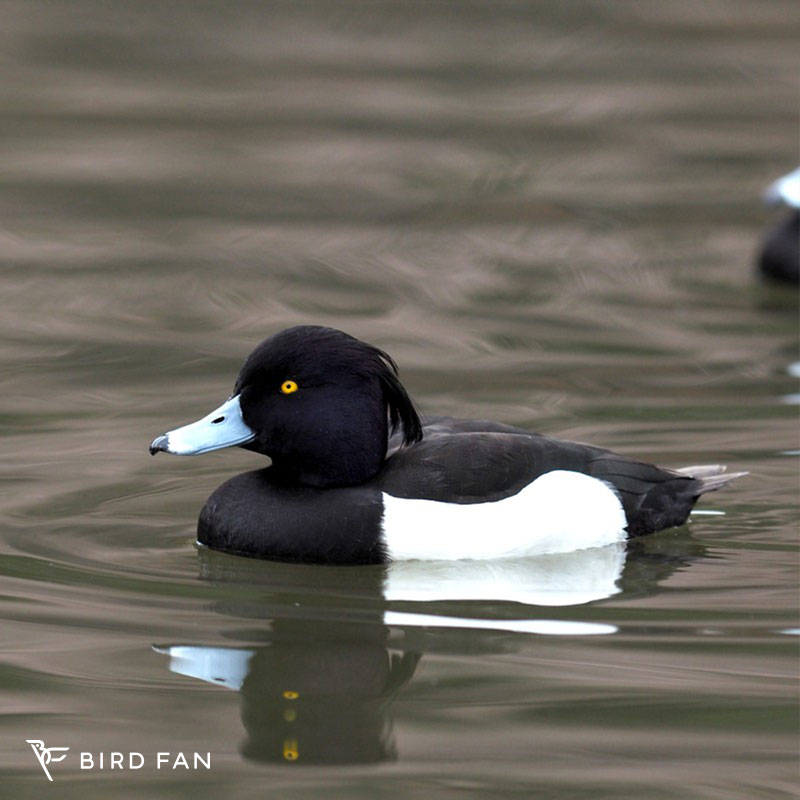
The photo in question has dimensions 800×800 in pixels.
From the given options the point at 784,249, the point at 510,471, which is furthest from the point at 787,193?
the point at 510,471

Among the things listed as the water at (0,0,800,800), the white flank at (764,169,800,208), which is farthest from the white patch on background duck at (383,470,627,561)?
the white flank at (764,169,800,208)

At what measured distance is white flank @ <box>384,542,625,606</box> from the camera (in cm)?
589

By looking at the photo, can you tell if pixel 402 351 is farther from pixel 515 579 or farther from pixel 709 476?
pixel 515 579

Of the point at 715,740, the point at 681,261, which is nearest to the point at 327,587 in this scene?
the point at 715,740

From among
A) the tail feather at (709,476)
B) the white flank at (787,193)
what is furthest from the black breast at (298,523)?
the white flank at (787,193)

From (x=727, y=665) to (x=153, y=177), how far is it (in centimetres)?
784

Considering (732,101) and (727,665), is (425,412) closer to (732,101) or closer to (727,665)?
(727,665)

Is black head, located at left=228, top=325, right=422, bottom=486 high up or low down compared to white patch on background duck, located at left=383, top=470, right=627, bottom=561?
up

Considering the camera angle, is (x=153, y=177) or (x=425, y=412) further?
(x=153, y=177)

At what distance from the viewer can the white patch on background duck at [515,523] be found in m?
6.08

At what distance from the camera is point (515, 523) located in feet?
20.4

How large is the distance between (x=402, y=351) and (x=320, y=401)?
2.68 metres

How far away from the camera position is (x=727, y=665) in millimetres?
5293

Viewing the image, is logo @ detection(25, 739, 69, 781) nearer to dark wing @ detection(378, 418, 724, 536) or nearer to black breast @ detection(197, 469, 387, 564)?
black breast @ detection(197, 469, 387, 564)
